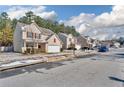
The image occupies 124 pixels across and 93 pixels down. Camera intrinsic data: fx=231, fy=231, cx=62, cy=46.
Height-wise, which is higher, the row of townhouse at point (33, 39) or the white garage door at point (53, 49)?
the row of townhouse at point (33, 39)

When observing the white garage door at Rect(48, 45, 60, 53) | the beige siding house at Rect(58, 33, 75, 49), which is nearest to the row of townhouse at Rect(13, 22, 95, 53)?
the white garage door at Rect(48, 45, 60, 53)

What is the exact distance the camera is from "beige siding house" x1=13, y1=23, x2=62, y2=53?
41.0 meters

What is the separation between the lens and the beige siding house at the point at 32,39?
41.0 m

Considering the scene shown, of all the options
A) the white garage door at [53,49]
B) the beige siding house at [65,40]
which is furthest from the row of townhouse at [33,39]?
the beige siding house at [65,40]

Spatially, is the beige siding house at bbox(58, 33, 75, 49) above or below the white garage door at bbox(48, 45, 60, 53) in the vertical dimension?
above

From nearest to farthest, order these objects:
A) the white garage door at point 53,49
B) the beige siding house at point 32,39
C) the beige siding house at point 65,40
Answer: the beige siding house at point 32,39
the white garage door at point 53,49
the beige siding house at point 65,40

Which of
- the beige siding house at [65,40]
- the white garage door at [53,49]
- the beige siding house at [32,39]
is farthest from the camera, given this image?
the beige siding house at [65,40]

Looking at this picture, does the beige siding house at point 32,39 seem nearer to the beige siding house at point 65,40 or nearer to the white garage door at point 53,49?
the white garage door at point 53,49

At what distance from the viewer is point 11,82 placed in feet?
38.2

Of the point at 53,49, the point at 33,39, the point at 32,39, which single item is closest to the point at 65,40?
the point at 53,49

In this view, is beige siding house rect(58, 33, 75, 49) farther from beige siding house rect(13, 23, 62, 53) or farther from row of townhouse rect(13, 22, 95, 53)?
beige siding house rect(13, 23, 62, 53)

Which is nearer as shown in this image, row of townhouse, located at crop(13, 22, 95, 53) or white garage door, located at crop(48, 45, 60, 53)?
row of townhouse, located at crop(13, 22, 95, 53)

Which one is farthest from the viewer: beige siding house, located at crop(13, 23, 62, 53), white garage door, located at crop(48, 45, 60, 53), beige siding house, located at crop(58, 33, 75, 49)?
beige siding house, located at crop(58, 33, 75, 49)
